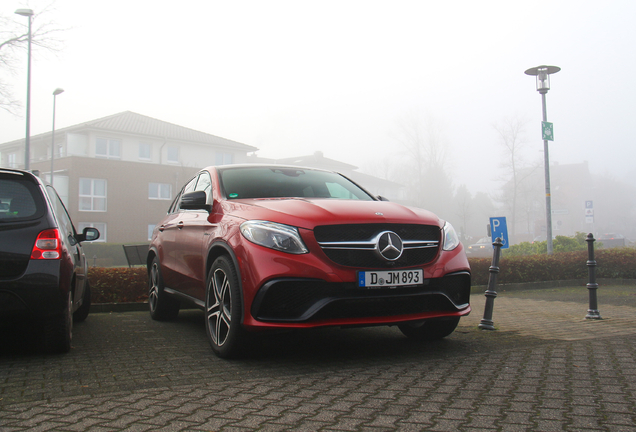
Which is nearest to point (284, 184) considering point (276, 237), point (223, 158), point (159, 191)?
point (276, 237)

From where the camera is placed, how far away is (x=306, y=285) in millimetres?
3943

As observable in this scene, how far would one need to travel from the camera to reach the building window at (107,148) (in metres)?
43.4

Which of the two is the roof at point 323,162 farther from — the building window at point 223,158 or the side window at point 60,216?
the side window at point 60,216

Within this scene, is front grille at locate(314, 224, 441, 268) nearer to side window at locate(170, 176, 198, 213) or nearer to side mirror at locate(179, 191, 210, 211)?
side mirror at locate(179, 191, 210, 211)

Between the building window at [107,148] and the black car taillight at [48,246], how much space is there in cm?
4189

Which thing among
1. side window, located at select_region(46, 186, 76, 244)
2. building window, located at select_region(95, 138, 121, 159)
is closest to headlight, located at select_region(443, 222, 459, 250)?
side window, located at select_region(46, 186, 76, 244)

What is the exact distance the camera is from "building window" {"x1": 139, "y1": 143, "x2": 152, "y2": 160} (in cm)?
4575

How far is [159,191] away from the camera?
44.8 meters

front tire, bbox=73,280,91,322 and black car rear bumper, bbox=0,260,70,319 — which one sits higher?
black car rear bumper, bbox=0,260,70,319

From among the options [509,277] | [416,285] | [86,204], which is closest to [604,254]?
[509,277]

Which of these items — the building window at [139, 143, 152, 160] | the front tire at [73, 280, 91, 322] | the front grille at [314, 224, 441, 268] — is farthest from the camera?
the building window at [139, 143, 152, 160]

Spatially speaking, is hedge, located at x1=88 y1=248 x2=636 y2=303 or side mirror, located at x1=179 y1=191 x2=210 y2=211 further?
hedge, located at x1=88 y1=248 x2=636 y2=303

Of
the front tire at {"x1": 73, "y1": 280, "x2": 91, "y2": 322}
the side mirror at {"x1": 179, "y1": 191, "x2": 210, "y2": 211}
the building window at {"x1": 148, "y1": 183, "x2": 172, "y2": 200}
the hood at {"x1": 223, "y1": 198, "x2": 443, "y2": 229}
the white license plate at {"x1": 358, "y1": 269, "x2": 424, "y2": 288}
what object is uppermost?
the building window at {"x1": 148, "y1": 183, "x2": 172, "y2": 200}

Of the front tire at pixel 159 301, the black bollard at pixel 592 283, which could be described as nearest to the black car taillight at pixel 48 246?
the front tire at pixel 159 301
